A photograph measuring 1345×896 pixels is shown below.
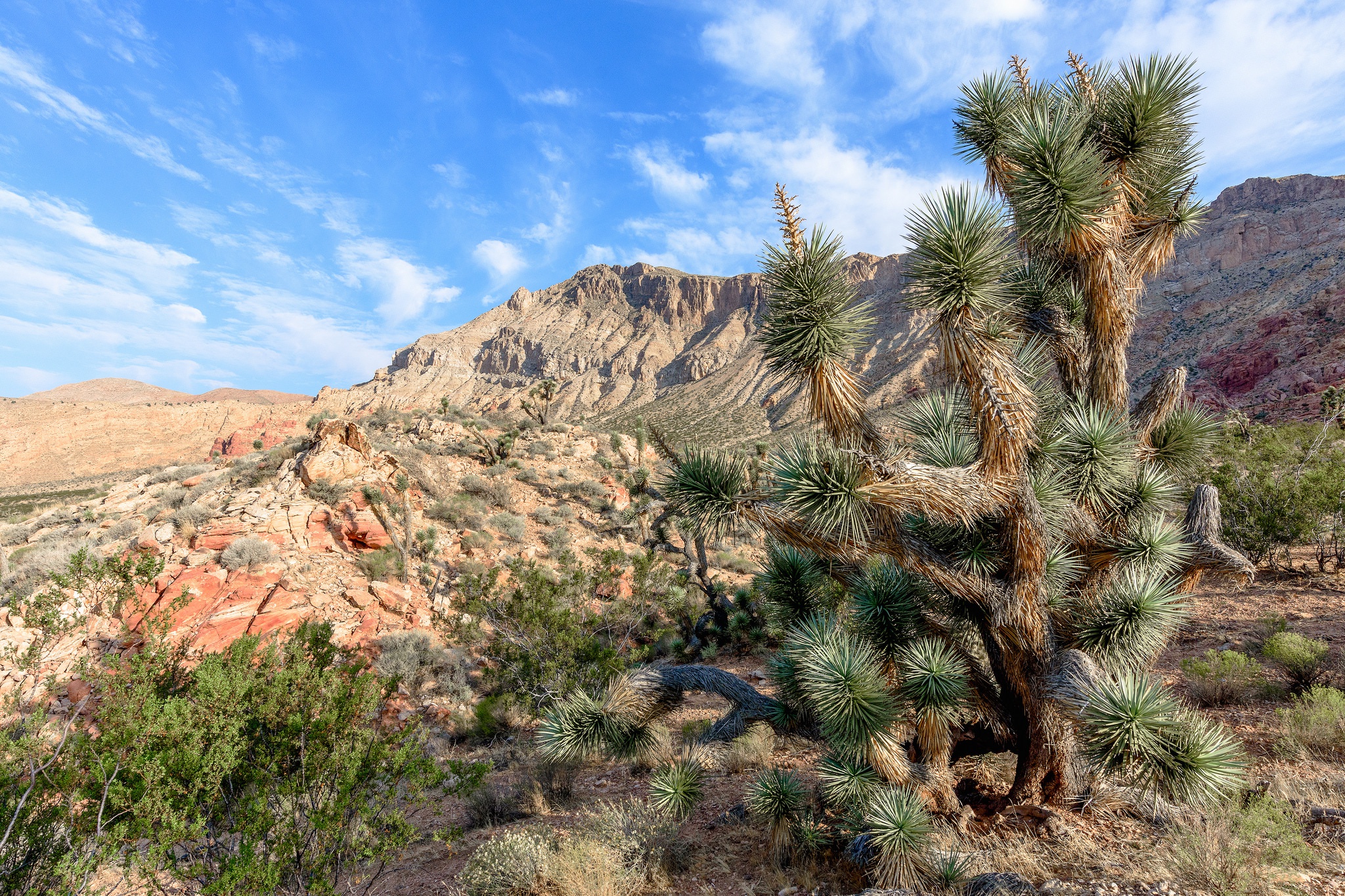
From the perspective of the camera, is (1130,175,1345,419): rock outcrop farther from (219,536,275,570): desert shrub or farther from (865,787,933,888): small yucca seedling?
(219,536,275,570): desert shrub

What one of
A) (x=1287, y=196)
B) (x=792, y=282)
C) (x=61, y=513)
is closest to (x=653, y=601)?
(x=792, y=282)

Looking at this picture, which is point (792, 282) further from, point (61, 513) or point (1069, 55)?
point (61, 513)

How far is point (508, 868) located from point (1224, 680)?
8.66m

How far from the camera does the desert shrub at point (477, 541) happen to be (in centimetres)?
1548

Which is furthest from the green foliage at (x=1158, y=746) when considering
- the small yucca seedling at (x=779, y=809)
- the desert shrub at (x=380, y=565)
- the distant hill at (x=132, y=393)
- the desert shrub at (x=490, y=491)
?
the distant hill at (x=132, y=393)

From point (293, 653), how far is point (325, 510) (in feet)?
33.0

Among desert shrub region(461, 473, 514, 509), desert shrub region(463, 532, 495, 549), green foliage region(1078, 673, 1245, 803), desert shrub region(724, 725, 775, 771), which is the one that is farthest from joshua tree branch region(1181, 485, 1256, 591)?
desert shrub region(461, 473, 514, 509)

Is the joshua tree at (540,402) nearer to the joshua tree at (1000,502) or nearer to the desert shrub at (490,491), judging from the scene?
the desert shrub at (490,491)

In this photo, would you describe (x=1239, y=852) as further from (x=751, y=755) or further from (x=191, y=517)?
(x=191, y=517)

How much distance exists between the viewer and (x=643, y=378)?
275ft

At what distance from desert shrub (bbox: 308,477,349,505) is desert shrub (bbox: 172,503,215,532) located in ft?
6.46

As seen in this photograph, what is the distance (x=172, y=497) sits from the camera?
14.6 metres

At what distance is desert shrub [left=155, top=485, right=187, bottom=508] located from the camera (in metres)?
14.5

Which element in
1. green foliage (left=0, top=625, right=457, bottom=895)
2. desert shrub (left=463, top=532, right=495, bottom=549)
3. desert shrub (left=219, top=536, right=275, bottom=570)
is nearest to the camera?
green foliage (left=0, top=625, right=457, bottom=895)
